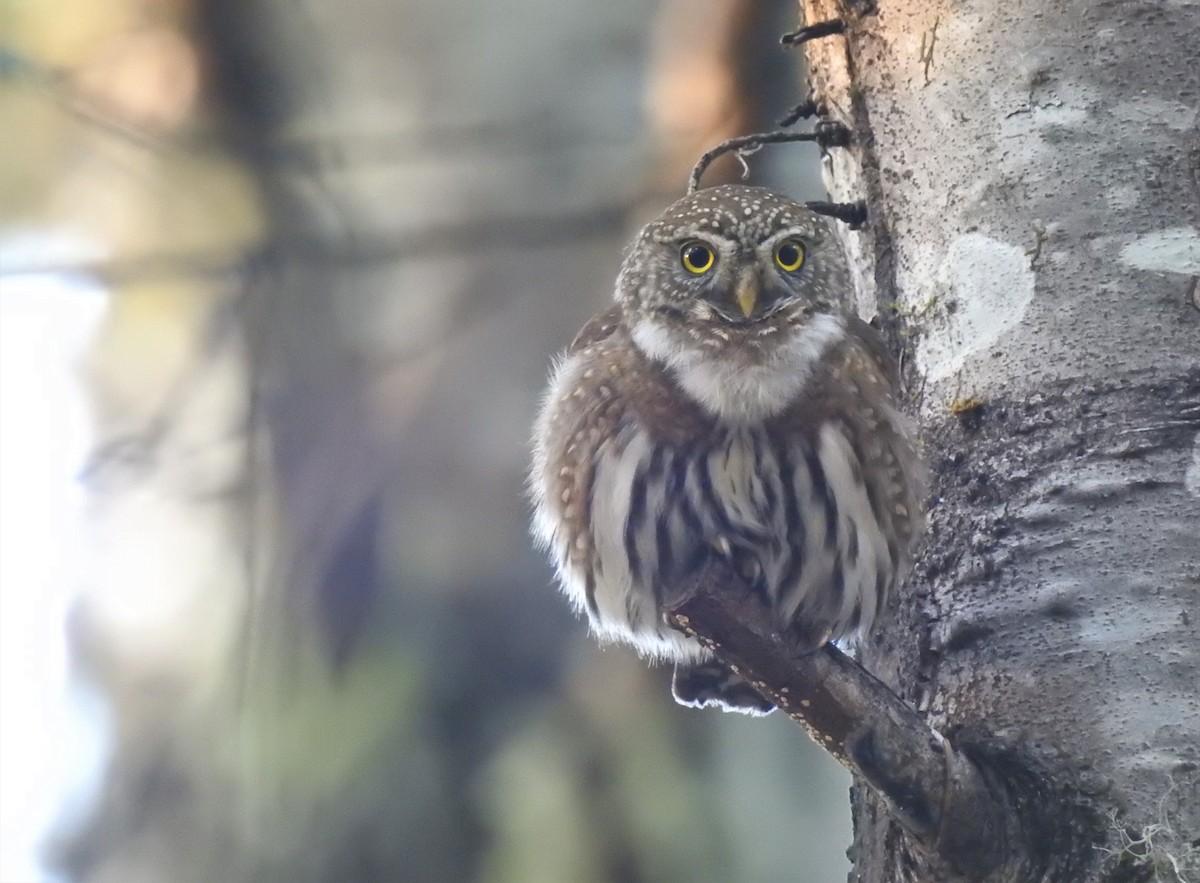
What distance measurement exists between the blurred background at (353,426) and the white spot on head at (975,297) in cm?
149

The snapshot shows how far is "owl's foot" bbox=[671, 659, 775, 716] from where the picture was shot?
2535 millimetres

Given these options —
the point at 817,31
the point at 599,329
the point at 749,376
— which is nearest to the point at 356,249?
the point at 599,329

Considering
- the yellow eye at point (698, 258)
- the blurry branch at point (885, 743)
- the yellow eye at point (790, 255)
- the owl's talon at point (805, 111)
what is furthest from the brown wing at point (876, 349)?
the blurry branch at point (885, 743)

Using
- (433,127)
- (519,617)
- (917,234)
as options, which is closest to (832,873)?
(519,617)

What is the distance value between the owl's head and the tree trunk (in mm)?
131

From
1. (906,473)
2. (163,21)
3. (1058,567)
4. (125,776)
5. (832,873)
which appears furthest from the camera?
(163,21)

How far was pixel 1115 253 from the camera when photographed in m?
2.09

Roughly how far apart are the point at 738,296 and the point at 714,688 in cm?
73

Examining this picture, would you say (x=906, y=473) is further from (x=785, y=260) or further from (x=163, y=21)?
(x=163, y=21)

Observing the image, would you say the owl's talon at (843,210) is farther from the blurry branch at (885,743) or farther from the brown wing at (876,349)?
the blurry branch at (885,743)

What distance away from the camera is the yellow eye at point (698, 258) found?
2.44 m

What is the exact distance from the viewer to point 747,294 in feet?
7.69

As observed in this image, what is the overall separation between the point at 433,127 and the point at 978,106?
187 cm

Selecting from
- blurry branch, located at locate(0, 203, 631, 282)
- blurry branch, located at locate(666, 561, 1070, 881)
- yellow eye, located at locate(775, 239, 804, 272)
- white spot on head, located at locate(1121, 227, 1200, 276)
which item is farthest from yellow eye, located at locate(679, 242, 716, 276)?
blurry branch, located at locate(0, 203, 631, 282)
